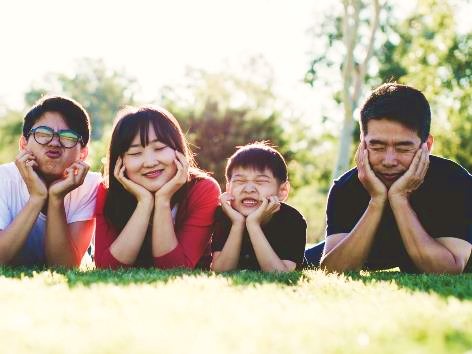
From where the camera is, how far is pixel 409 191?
541 cm

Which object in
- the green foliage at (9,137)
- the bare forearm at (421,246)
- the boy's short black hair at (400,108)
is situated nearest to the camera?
the bare forearm at (421,246)

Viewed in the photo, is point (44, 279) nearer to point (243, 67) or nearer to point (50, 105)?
point (50, 105)

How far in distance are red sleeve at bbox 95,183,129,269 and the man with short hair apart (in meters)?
1.88

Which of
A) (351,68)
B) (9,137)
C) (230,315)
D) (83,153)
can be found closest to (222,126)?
(351,68)

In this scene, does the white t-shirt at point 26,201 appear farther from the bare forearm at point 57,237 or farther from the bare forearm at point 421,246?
the bare forearm at point 421,246

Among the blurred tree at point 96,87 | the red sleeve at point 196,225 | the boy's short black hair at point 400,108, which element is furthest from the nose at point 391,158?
the blurred tree at point 96,87

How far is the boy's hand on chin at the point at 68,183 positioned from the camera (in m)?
5.59

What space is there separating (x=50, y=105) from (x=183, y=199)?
1.54 m

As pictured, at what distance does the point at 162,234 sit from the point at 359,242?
1710mm

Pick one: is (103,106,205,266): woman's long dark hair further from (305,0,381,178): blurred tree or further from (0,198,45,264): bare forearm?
(305,0,381,178): blurred tree

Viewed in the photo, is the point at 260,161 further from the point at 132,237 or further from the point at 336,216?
the point at 132,237

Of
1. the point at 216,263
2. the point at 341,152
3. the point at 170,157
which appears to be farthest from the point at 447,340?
the point at 341,152

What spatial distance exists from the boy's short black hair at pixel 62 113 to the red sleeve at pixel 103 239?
2.09 ft

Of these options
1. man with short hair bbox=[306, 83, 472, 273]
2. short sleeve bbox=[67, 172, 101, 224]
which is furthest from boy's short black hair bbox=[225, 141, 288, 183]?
short sleeve bbox=[67, 172, 101, 224]
